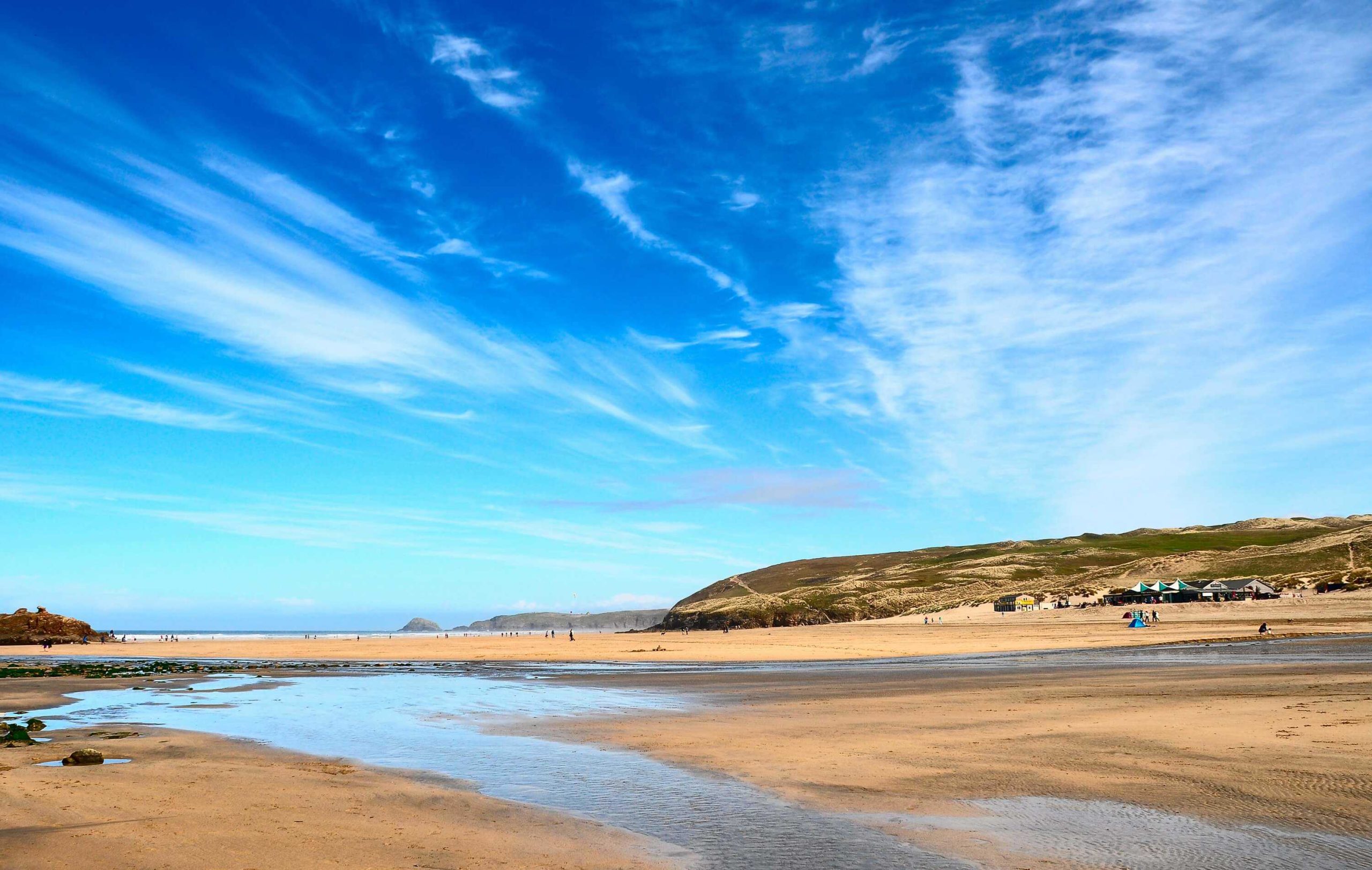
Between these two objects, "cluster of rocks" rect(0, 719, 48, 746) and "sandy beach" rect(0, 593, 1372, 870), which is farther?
"cluster of rocks" rect(0, 719, 48, 746)

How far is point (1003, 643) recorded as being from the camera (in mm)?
59125

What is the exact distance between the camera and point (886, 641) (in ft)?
218

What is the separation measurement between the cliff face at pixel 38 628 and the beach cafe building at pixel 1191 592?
12803cm

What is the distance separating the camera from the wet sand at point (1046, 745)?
446 inches

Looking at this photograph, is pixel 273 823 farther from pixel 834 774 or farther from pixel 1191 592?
pixel 1191 592

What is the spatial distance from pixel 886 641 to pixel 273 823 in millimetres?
60276

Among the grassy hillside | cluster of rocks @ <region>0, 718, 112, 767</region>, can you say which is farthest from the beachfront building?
cluster of rocks @ <region>0, 718, 112, 767</region>

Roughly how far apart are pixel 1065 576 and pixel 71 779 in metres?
169

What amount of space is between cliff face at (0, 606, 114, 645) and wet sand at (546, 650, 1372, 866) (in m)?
105

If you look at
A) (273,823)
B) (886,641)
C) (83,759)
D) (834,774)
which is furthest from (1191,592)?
(273,823)

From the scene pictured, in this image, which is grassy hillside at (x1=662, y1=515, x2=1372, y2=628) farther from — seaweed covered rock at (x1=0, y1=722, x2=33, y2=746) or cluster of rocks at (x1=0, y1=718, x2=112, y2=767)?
seaweed covered rock at (x1=0, y1=722, x2=33, y2=746)

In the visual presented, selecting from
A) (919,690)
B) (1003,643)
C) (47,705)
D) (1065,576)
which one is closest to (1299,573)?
(1065,576)

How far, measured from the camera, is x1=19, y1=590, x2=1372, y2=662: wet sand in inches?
2211

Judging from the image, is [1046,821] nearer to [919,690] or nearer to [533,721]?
[533,721]
